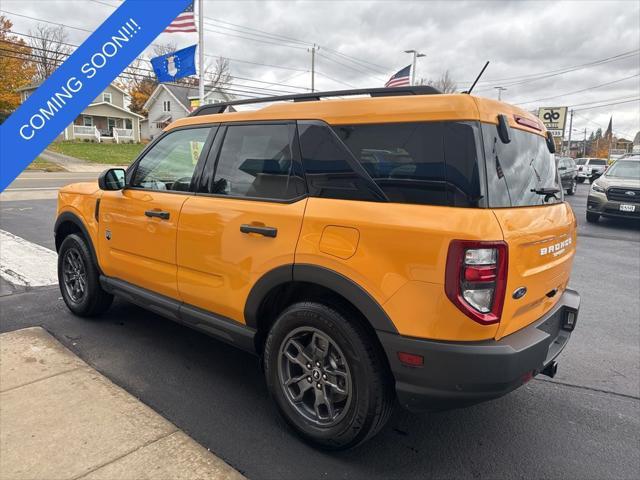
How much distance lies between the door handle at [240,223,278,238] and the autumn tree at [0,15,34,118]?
45281mm

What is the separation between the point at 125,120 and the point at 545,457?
55626 millimetres

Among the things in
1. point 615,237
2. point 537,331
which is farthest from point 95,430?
point 615,237

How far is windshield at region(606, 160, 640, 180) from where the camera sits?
40.0 ft

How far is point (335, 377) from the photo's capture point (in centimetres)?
255

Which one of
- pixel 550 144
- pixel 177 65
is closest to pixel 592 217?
pixel 550 144

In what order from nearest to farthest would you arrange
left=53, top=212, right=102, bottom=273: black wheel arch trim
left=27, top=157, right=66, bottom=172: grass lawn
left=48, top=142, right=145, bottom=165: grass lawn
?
left=53, top=212, right=102, bottom=273: black wheel arch trim → left=27, top=157, right=66, bottom=172: grass lawn → left=48, top=142, right=145, bottom=165: grass lawn

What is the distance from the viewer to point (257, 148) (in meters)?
2.97

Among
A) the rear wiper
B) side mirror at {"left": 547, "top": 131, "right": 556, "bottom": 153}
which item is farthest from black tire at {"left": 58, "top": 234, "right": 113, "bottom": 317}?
side mirror at {"left": 547, "top": 131, "right": 556, "bottom": 153}

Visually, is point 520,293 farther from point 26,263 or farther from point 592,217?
point 592,217

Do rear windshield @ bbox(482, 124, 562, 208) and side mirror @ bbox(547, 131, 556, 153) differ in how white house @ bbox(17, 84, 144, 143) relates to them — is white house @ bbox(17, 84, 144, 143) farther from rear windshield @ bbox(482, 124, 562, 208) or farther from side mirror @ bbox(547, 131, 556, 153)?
rear windshield @ bbox(482, 124, 562, 208)

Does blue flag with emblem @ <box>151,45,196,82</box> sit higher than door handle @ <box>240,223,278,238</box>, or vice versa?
blue flag with emblem @ <box>151,45,196,82</box>

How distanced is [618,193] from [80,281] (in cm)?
1220

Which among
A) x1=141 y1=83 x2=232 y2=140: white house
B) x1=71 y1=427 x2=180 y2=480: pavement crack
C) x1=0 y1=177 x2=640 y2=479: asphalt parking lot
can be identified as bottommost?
x1=0 y1=177 x2=640 y2=479: asphalt parking lot

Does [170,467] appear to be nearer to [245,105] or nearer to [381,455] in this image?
[381,455]
